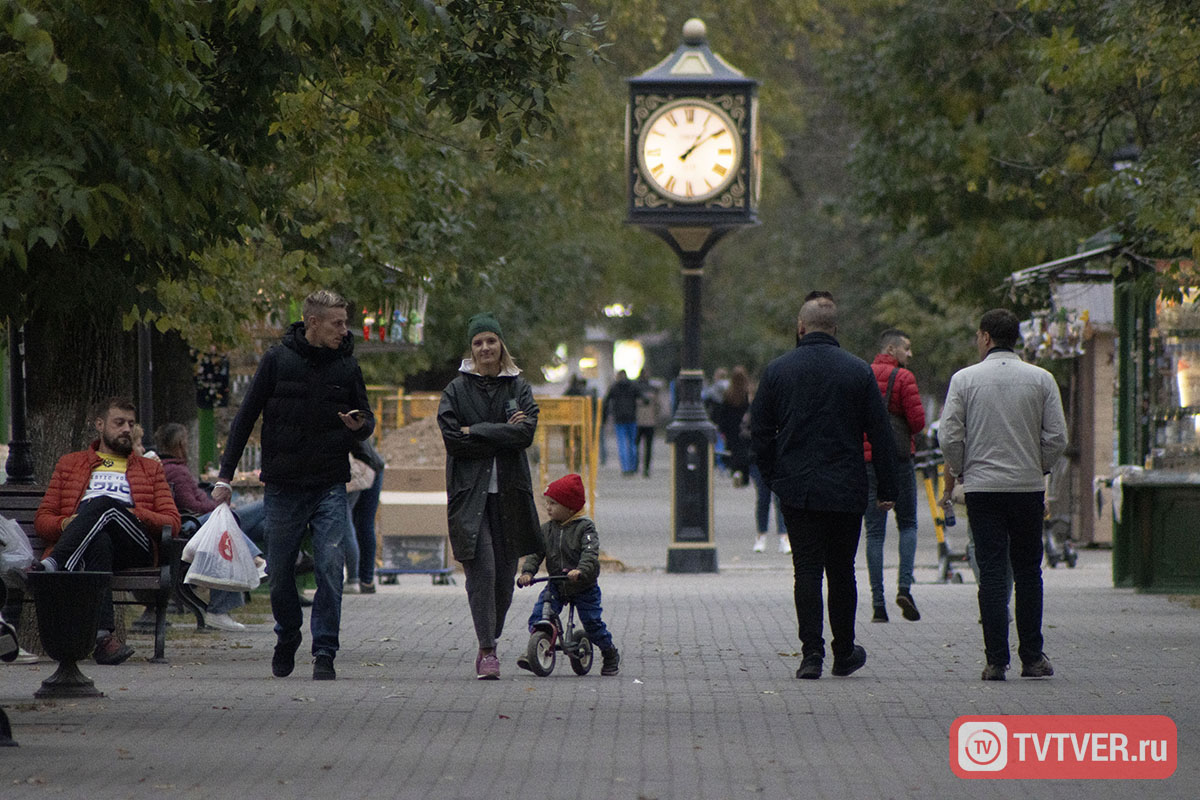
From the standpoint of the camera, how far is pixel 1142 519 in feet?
49.1

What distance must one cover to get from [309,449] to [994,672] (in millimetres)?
3430

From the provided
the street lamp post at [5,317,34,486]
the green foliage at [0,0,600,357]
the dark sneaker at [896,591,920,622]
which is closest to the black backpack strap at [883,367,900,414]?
the dark sneaker at [896,591,920,622]

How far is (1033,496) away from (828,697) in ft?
4.92

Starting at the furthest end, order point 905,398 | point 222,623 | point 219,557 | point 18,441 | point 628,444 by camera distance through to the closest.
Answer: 1. point 628,444
2. point 905,398
3. point 222,623
4. point 18,441
5. point 219,557

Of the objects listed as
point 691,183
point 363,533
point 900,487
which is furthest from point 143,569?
point 691,183

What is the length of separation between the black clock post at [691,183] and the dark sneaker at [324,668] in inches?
334

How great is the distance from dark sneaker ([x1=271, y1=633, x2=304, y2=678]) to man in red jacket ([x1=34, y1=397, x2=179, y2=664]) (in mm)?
1046

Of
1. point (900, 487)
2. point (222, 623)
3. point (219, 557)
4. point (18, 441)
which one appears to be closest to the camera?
point (219, 557)

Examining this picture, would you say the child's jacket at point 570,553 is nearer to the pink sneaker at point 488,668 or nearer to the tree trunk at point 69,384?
the pink sneaker at point 488,668

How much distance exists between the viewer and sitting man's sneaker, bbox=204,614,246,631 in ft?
41.8

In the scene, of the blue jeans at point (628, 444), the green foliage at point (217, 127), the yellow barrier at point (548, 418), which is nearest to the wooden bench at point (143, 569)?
the green foliage at point (217, 127)

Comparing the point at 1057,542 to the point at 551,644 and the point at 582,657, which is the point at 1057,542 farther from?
the point at 551,644

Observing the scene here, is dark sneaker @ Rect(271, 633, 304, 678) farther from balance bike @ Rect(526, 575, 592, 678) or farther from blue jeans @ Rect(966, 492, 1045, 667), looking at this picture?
blue jeans @ Rect(966, 492, 1045, 667)

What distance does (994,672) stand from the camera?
378 inches
